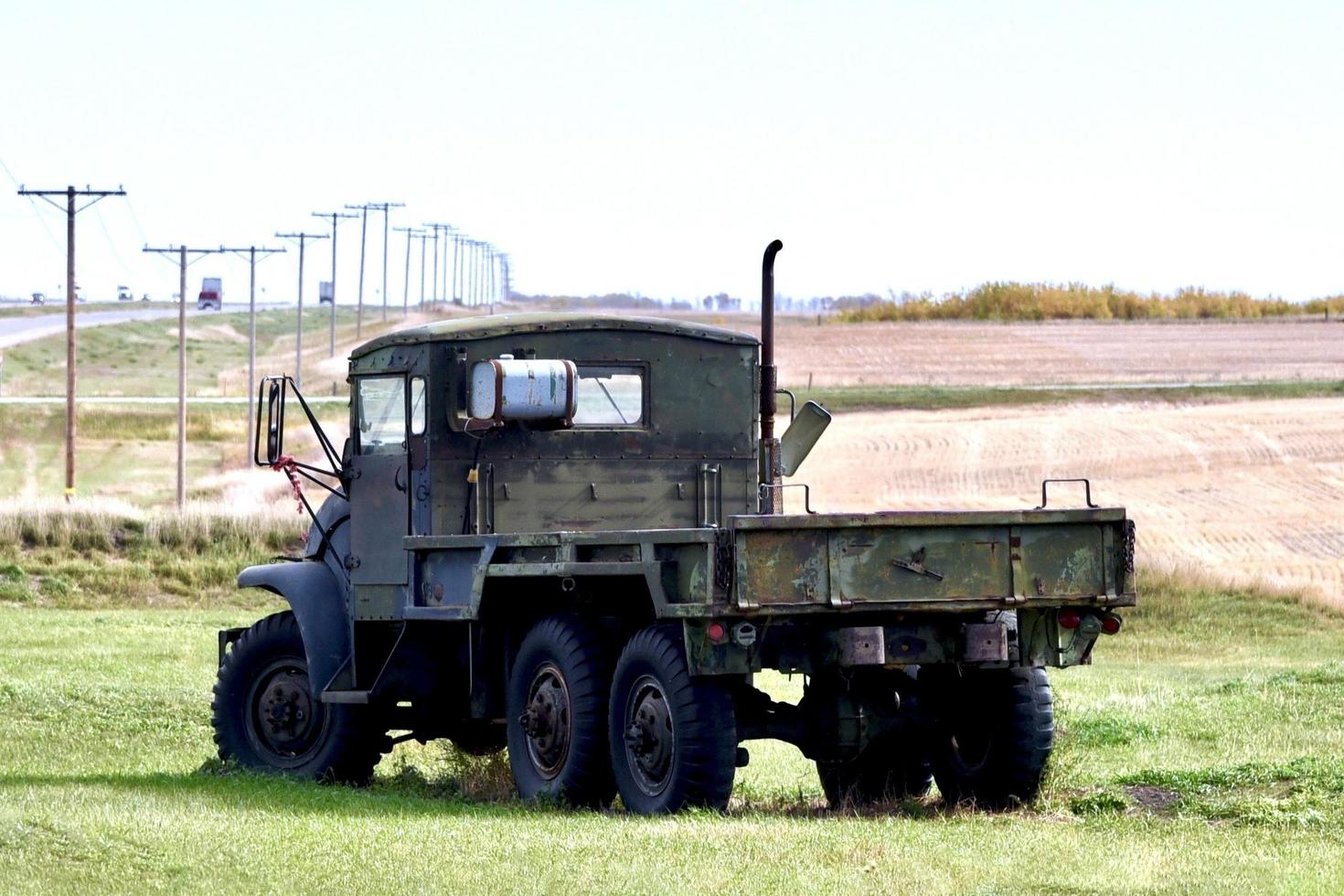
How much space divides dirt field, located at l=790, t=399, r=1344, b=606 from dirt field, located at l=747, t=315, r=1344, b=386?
9492 mm

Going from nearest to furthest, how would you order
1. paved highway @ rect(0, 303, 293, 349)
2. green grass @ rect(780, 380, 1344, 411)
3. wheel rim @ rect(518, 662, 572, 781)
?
wheel rim @ rect(518, 662, 572, 781) < green grass @ rect(780, 380, 1344, 411) < paved highway @ rect(0, 303, 293, 349)

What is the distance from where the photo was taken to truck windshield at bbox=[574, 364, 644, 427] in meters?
13.7

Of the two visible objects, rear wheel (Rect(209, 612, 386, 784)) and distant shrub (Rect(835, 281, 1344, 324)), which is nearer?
rear wheel (Rect(209, 612, 386, 784))

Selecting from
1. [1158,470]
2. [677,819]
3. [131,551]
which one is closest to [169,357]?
[1158,470]

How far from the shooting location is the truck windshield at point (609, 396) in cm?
1366

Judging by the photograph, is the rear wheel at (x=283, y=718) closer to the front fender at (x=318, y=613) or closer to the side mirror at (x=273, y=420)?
the front fender at (x=318, y=613)

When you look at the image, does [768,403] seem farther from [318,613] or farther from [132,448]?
[132,448]

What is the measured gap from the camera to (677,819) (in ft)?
35.7

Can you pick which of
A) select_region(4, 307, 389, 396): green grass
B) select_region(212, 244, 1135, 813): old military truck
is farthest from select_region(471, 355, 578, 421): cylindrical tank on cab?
select_region(4, 307, 389, 396): green grass

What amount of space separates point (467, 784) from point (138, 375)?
263ft

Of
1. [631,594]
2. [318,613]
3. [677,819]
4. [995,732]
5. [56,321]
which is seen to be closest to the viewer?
[677,819]

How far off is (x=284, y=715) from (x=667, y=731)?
12.7ft

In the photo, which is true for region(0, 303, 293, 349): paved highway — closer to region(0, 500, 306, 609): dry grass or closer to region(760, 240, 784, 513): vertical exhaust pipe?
region(0, 500, 306, 609): dry grass

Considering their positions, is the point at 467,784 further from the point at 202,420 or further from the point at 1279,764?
the point at 202,420
